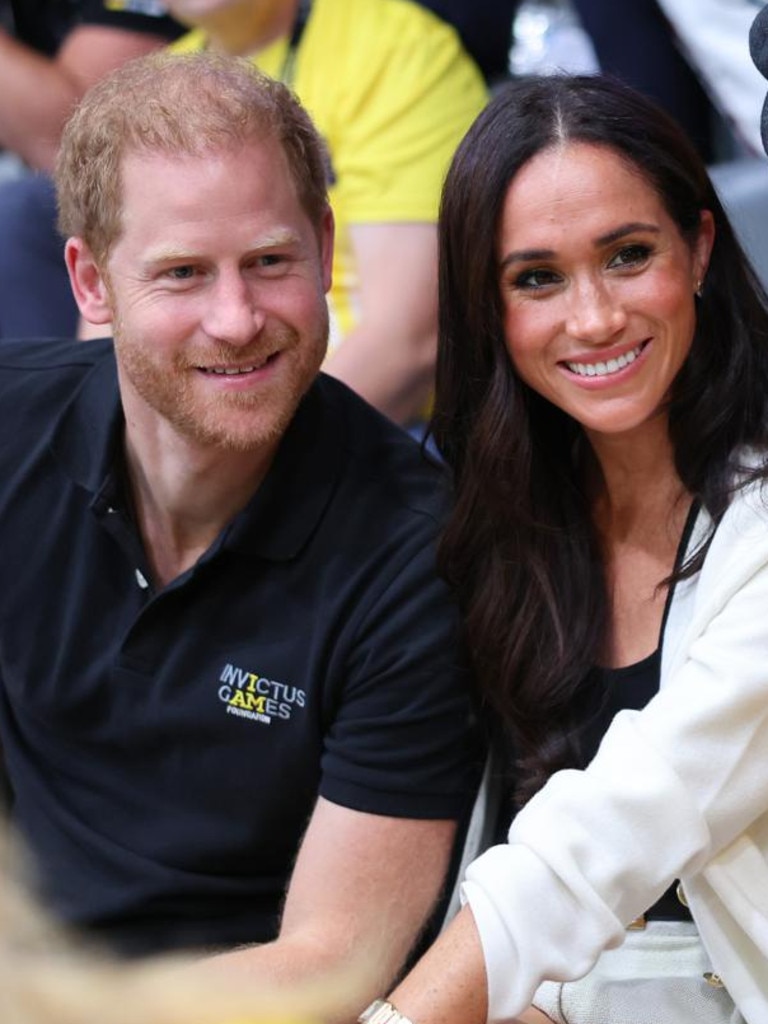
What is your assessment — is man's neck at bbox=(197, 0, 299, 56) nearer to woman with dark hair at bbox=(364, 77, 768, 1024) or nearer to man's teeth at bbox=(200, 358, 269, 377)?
woman with dark hair at bbox=(364, 77, 768, 1024)

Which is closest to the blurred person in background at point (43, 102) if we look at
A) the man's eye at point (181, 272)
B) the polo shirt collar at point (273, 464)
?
the polo shirt collar at point (273, 464)

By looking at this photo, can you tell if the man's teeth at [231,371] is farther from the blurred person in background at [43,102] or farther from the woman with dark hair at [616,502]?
the blurred person in background at [43,102]

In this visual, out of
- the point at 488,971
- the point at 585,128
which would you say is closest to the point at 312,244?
the point at 585,128

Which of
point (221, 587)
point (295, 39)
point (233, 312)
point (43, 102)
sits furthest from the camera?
point (43, 102)

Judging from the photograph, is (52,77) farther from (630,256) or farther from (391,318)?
(630,256)

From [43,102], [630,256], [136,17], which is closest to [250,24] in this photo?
[136,17]

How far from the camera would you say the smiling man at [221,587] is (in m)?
1.91

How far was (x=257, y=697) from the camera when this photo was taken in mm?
1957

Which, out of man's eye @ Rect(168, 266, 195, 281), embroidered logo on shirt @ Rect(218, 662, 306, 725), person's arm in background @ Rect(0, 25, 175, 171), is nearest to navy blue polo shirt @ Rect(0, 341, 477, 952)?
embroidered logo on shirt @ Rect(218, 662, 306, 725)

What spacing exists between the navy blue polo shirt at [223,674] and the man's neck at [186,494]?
28mm

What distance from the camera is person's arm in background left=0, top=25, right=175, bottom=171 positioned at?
127 inches

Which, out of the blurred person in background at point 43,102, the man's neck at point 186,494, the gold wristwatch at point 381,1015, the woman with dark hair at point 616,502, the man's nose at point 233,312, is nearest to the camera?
the gold wristwatch at point 381,1015

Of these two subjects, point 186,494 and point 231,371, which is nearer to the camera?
point 231,371

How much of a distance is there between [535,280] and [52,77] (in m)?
1.58
